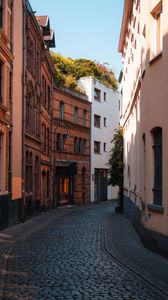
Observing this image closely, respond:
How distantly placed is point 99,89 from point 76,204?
12.9 m

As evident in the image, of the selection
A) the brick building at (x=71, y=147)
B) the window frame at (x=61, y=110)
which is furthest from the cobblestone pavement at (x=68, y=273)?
the window frame at (x=61, y=110)

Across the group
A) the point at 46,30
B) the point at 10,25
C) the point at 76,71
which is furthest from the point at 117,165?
the point at 76,71

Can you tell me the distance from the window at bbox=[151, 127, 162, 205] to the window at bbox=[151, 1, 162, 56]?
2.14 metres

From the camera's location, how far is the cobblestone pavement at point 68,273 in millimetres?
8914

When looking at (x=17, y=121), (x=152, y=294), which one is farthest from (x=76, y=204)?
(x=152, y=294)

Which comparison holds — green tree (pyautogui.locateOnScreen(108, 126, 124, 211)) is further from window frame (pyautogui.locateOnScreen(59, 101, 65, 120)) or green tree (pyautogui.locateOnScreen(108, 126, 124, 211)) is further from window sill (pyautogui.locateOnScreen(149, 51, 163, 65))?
window sill (pyautogui.locateOnScreen(149, 51, 163, 65))

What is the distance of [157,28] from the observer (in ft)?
48.0

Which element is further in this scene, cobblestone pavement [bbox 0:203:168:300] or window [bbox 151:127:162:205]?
window [bbox 151:127:162:205]

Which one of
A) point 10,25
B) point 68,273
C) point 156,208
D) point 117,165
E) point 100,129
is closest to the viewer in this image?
point 68,273

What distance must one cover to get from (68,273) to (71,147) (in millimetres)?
34829

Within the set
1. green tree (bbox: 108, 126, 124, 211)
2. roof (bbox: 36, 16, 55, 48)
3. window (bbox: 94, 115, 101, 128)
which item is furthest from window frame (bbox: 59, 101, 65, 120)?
window (bbox: 94, 115, 101, 128)

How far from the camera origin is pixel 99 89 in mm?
53375

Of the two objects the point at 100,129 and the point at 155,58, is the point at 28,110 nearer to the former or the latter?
→ the point at 155,58

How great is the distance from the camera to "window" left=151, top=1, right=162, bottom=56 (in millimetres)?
14227
